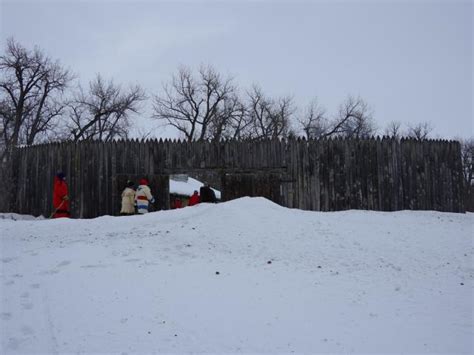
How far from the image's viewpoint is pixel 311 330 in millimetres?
3607

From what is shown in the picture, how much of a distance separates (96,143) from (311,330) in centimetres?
974

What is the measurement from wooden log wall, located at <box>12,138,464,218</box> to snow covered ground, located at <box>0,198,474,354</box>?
4.07 meters

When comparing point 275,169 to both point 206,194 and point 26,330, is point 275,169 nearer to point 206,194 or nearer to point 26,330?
point 206,194

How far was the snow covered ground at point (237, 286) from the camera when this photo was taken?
3453 mm

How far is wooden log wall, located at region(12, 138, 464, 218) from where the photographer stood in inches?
456

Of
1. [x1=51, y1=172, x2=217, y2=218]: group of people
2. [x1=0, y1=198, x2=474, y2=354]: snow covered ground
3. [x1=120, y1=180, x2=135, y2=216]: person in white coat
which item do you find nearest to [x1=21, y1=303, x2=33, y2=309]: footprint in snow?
[x1=0, y1=198, x2=474, y2=354]: snow covered ground

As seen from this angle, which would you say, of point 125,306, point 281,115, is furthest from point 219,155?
point 281,115

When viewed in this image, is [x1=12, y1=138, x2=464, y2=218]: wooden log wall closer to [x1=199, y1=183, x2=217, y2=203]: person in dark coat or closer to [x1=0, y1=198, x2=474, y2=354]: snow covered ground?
[x1=199, y1=183, x2=217, y2=203]: person in dark coat

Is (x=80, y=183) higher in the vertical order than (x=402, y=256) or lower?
higher

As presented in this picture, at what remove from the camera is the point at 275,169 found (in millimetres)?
11688

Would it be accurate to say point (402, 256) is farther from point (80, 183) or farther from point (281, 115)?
point (281, 115)

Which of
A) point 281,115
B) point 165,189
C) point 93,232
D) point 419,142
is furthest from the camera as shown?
point 281,115

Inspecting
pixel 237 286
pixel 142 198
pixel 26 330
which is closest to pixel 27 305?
pixel 26 330

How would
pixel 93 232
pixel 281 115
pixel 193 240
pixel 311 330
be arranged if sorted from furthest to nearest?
pixel 281 115
pixel 93 232
pixel 193 240
pixel 311 330
